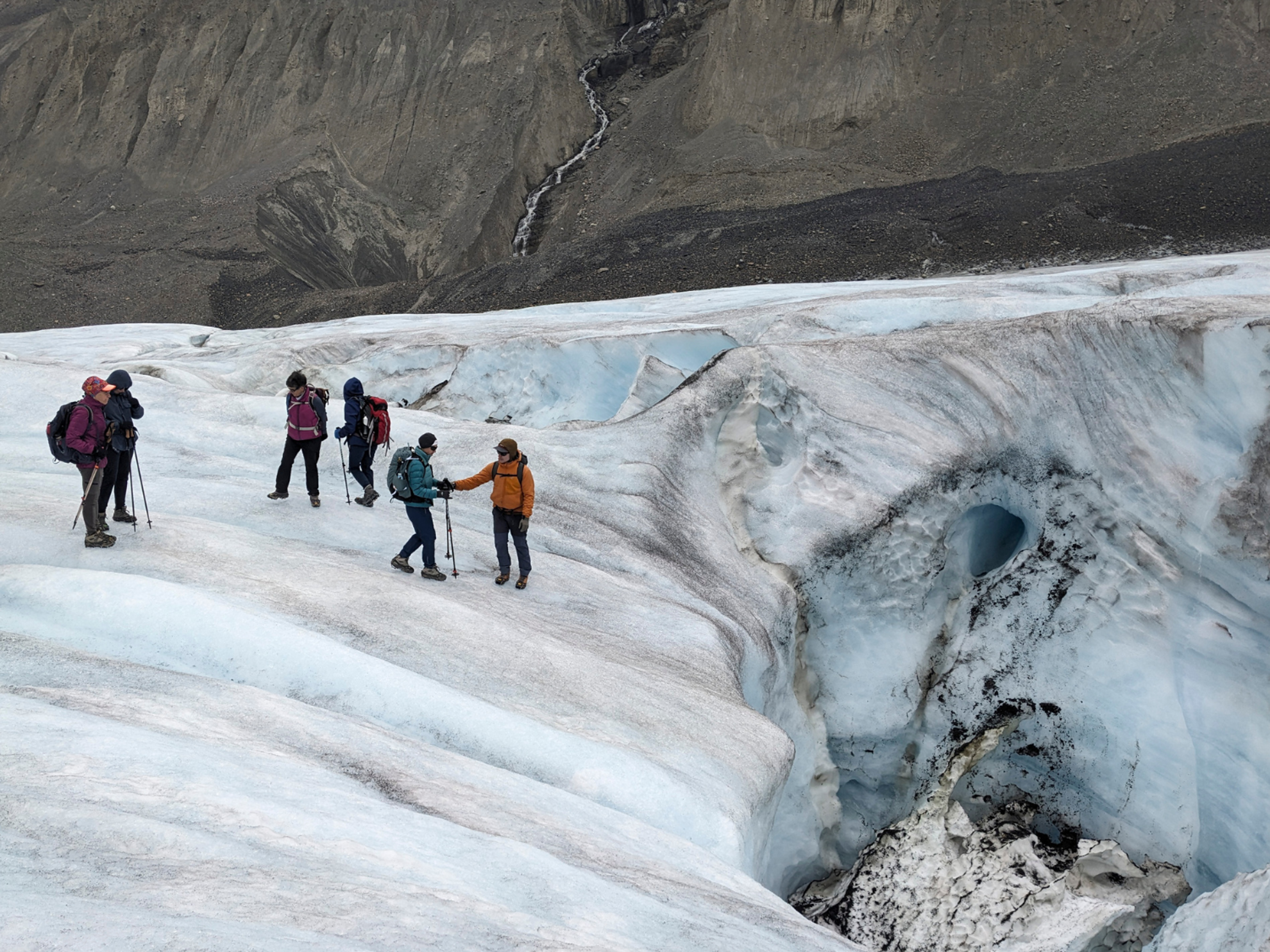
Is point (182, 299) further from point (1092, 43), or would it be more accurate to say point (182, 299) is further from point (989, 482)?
point (1092, 43)

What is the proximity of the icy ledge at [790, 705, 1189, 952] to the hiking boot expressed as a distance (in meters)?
7.84

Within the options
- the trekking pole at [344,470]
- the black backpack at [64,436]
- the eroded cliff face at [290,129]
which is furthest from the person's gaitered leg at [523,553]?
the eroded cliff face at [290,129]

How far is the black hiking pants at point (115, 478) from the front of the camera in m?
9.04

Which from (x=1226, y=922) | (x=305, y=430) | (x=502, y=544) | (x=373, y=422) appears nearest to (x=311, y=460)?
(x=305, y=430)

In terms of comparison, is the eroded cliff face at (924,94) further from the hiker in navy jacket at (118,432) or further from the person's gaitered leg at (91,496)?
the person's gaitered leg at (91,496)

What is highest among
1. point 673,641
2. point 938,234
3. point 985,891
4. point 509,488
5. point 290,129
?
point 290,129

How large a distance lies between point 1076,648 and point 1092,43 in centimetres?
3823

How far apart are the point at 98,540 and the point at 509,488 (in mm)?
3622

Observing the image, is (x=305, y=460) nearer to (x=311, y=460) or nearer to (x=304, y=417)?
(x=311, y=460)

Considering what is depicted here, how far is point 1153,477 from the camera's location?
1142 centimetres

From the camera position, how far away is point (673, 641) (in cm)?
975

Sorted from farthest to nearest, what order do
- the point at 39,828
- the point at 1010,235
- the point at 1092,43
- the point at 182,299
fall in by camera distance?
the point at 1092,43, the point at 182,299, the point at 1010,235, the point at 39,828

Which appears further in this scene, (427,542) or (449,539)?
(449,539)

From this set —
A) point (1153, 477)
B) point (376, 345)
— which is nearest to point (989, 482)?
point (1153, 477)
